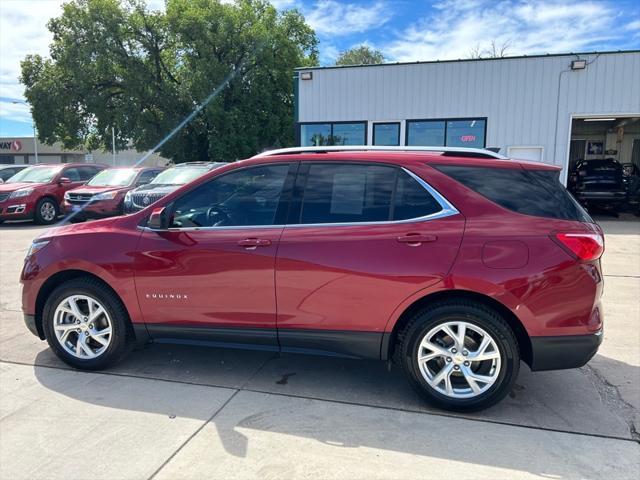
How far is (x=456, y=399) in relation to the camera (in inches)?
129

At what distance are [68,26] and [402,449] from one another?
30.1m

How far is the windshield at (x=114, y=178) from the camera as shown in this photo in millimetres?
12656

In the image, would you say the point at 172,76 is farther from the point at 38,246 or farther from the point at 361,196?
the point at 361,196

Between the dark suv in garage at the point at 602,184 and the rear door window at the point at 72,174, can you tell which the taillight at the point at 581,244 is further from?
the rear door window at the point at 72,174

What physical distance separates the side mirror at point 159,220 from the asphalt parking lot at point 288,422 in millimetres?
1214

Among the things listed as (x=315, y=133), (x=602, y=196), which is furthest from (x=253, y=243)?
(x=602, y=196)

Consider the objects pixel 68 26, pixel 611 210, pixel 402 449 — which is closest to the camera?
pixel 402 449

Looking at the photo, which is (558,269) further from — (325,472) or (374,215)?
(325,472)

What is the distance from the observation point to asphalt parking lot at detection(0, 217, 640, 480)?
2.72 m

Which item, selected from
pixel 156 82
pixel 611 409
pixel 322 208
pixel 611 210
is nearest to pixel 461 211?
pixel 322 208

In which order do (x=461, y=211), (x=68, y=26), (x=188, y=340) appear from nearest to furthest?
(x=461, y=211), (x=188, y=340), (x=68, y=26)

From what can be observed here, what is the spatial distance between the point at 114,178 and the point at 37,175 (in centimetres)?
306

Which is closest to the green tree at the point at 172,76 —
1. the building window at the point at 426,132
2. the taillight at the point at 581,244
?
the building window at the point at 426,132

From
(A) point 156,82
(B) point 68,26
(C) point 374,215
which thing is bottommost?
(C) point 374,215
